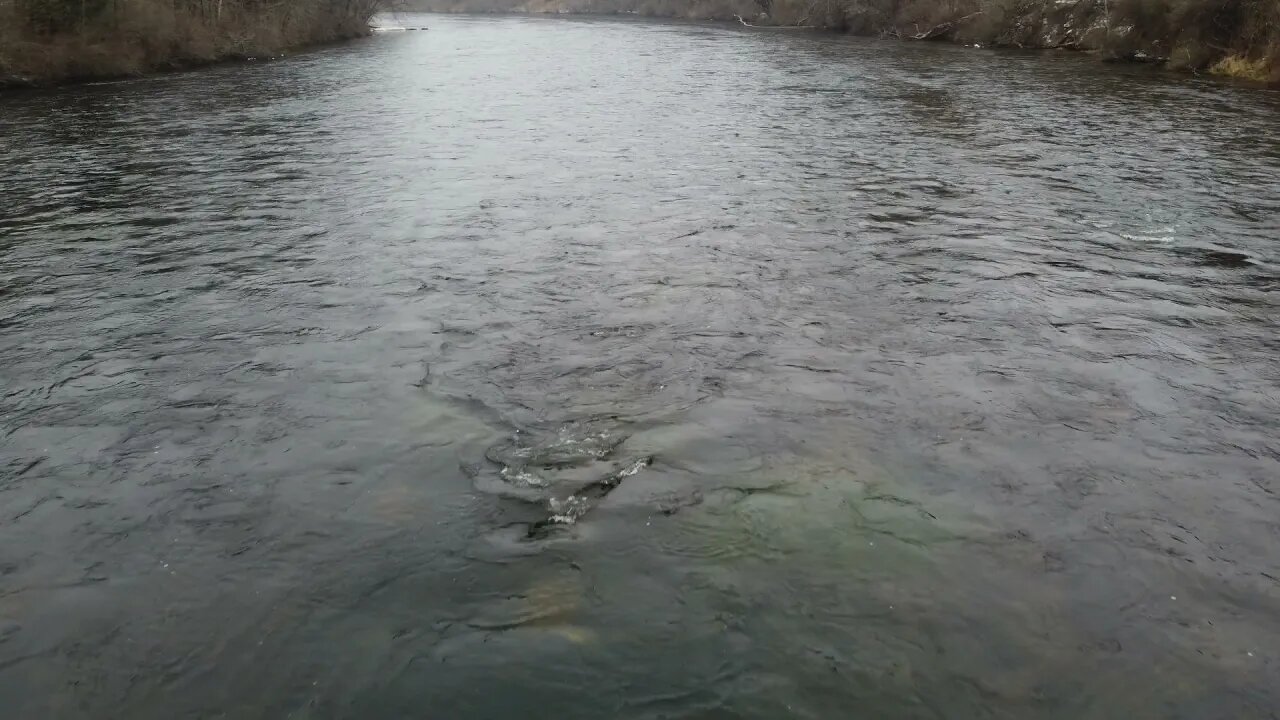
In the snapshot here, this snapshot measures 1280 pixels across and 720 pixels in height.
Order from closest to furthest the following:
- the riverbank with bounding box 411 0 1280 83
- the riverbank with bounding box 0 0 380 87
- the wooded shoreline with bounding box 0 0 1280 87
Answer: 1. the riverbank with bounding box 0 0 380 87
2. the wooded shoreline with bounding box 0 0 1280 87
3. the riverbank with bounding box 411 0 1280 83

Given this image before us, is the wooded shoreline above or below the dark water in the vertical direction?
above

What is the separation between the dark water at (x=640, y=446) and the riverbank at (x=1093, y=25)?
17.6 metres

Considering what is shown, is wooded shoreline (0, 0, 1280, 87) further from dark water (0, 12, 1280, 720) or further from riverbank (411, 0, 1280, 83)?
dark water (0, 12, 1280, 720)

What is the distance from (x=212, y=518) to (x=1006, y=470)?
6.62 meters

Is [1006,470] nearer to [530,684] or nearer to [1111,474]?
[1111,474]

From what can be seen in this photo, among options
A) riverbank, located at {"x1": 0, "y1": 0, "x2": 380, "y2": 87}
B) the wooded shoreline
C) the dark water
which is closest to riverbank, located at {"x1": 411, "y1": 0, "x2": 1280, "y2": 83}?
the wooded shoreline

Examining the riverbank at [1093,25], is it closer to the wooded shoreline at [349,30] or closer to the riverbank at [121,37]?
the wooded shoreline at [349,30]

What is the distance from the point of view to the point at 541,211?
1494 centimetres

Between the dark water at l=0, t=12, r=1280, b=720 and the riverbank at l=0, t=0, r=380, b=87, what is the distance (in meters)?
15.6

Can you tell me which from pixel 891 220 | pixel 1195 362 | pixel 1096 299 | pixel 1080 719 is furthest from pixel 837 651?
pixel 891 220

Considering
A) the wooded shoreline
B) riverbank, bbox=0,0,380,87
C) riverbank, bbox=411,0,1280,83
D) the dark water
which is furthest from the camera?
riverbank, bbox=411,0,1280,83

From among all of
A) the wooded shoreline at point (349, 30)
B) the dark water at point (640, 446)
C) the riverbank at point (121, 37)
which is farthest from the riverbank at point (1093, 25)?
the riverbank at point (121, 37)

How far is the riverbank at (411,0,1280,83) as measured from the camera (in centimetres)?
3055

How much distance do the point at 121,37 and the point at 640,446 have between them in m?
33.8
